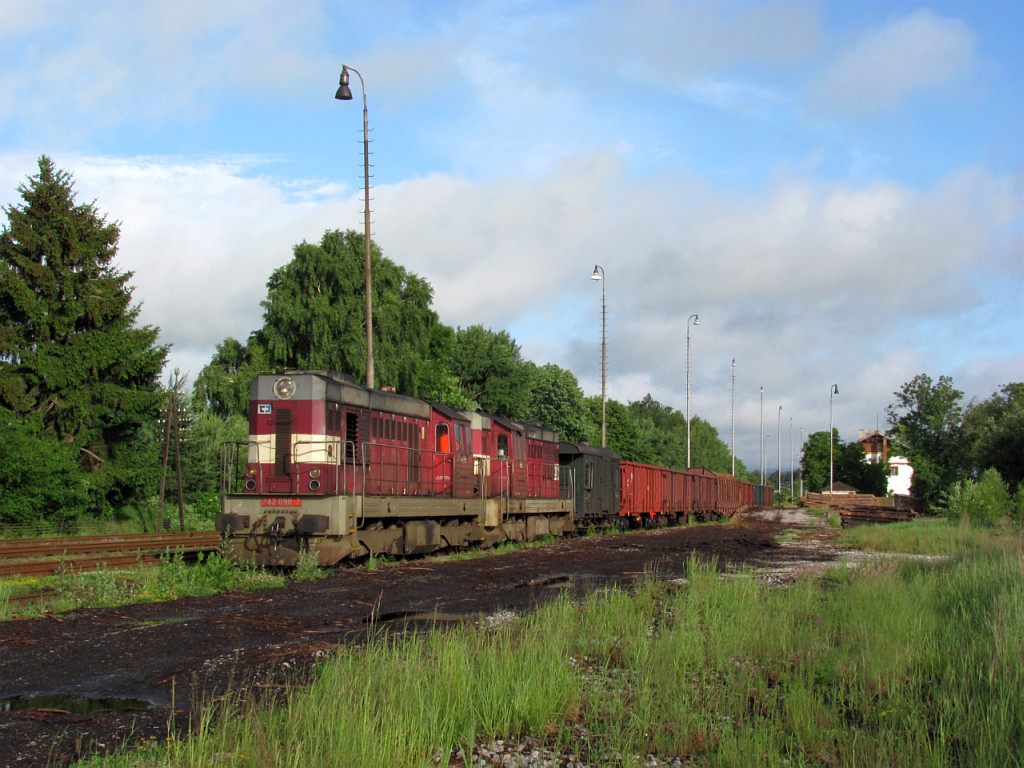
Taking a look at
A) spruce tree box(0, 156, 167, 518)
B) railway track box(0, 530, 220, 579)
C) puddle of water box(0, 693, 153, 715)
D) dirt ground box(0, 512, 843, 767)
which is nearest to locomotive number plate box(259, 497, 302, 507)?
dirt ground box(0, 512, 843, 767)

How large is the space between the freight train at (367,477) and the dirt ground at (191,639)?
3.49ft

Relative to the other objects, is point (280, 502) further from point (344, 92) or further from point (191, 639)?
point (344, 92)

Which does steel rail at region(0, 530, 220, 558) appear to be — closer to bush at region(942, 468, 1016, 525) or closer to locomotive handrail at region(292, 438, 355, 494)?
locomotive handrail at region(292, 438, 355, 494)

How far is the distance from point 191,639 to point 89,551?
14290 mm

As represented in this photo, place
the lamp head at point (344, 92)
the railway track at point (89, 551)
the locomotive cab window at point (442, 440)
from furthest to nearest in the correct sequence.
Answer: the lamp head at point (344, 92)
the locomotive cab window at point (442, 440)
the railway track at point (89, 551)

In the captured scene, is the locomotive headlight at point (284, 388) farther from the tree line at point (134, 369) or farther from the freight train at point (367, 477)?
the tree line at point (134, 369)

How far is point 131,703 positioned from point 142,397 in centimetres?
2618

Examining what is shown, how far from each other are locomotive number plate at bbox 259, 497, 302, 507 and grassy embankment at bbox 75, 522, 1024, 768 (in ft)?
22.8

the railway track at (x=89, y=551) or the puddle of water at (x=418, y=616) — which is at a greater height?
the puddle of water at (x=418, y=616)

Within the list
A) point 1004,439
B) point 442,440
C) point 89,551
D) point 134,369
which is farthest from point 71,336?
point 1004,439

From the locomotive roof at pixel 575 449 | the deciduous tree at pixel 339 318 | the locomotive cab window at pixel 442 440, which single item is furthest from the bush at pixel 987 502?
the deciduous tree at pixel 339 318

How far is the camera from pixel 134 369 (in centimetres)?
3020

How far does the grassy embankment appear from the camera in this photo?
4672 millimetres

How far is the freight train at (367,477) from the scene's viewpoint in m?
14.7
